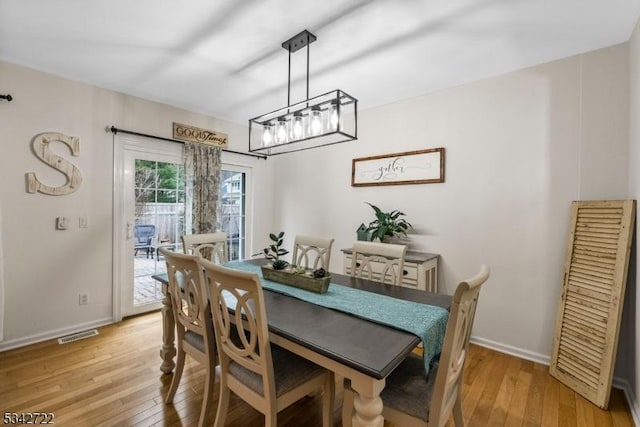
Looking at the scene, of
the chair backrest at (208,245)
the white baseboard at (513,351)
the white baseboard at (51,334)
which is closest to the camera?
the white baseboard at (513,351)

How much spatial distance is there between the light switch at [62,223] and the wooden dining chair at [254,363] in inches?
87.6

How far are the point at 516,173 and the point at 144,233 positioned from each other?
386 cm

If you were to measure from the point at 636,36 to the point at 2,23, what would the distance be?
13.9ft

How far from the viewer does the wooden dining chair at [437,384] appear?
1.13m

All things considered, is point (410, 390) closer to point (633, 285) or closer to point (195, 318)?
point (195, 318)

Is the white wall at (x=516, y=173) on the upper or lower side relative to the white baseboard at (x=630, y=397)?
upper

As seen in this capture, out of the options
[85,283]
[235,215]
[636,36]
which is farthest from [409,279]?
[85,283]

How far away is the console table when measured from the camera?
2648mm

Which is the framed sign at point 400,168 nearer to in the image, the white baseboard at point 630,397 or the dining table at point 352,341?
the dining table at point 352,341

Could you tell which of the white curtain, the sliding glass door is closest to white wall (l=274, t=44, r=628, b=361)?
the white curtain

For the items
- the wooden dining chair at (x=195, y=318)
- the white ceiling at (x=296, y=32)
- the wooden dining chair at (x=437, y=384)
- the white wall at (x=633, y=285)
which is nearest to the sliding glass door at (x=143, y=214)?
the white ceiling at (x=296, y=32)

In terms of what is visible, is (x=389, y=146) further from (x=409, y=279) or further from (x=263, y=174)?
(x=263, y=174)

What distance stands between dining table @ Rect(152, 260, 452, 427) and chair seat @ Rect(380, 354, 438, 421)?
5.6 inches

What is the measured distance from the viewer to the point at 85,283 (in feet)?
9.64
